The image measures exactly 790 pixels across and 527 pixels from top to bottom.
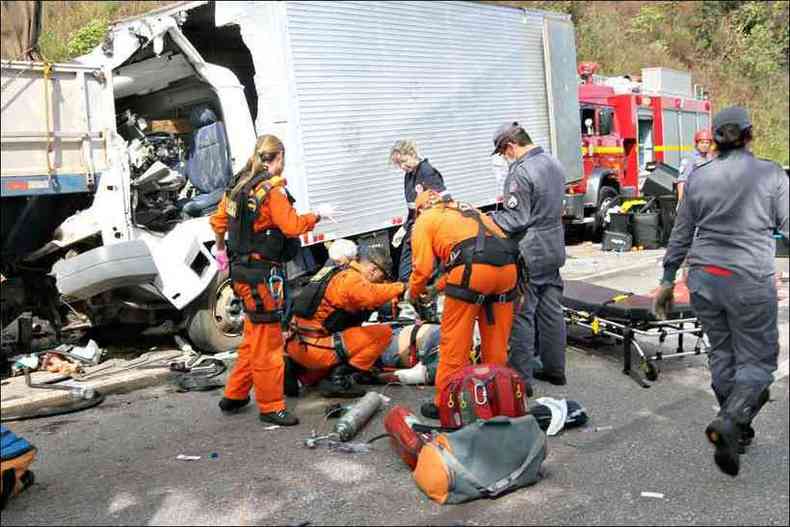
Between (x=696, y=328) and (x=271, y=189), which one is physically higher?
(x=271, y=189)

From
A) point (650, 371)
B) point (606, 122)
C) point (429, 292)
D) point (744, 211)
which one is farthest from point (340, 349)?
point (606, 122)

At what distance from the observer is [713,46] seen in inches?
1109

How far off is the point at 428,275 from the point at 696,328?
8.56 ft

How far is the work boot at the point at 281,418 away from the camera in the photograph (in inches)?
199

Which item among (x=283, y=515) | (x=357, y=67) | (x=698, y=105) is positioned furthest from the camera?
(x=698, y=105)

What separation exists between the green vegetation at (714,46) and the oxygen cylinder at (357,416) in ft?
63.3

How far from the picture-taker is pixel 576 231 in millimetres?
15289

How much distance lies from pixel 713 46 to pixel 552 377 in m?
25.7

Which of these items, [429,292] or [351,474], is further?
[429,292]

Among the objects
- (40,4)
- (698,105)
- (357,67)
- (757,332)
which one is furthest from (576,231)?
(40,4)

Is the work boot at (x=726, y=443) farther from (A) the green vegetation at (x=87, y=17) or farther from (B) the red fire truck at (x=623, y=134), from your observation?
(B) the red fire truck at (x=623, y=134)

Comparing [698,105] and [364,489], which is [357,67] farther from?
[698,105]

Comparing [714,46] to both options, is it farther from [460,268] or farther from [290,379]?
[460,268]

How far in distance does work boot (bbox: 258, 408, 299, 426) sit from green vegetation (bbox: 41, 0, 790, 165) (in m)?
17.9
